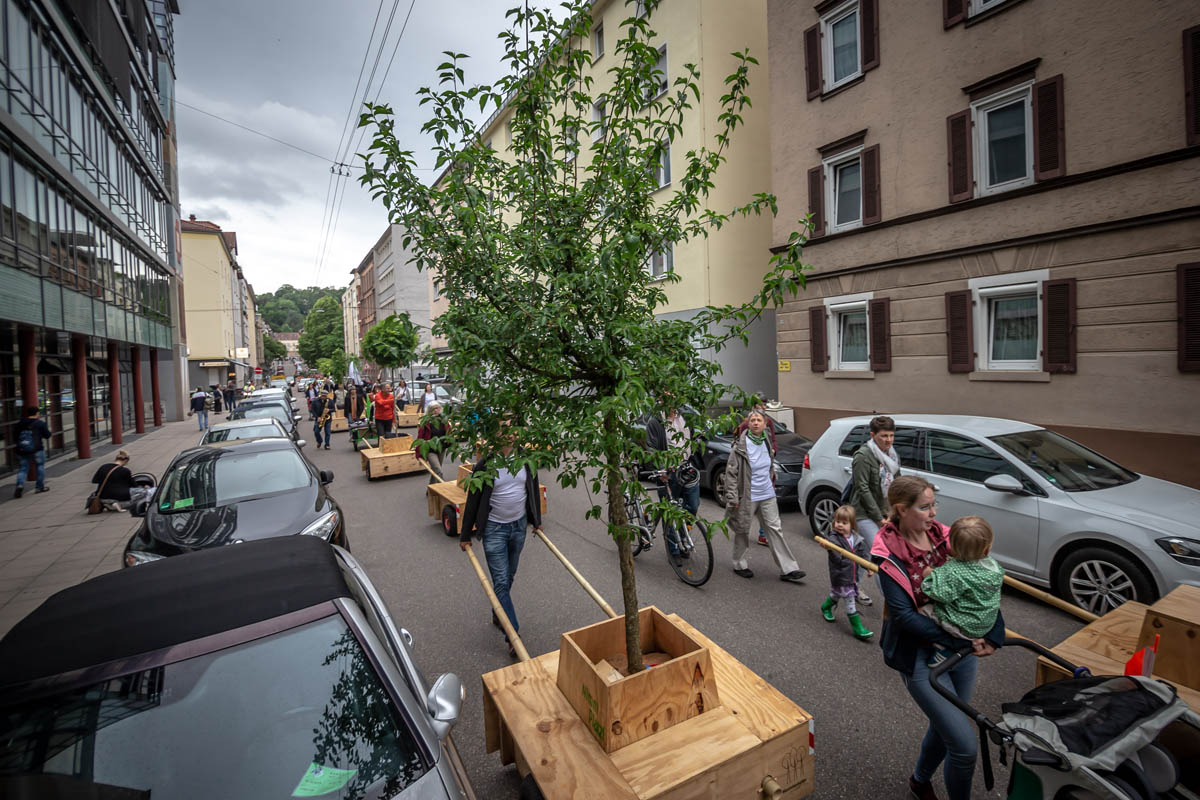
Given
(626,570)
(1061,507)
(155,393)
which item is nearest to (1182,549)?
(1061,507)

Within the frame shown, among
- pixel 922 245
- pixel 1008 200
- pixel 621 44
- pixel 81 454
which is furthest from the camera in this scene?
pixel 81 454

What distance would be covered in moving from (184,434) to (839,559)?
2628cm

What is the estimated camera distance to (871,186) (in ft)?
41.3

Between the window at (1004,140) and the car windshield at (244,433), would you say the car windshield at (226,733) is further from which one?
the window at (1004,140)

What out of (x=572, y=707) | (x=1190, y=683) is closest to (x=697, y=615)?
(x=572, y=707)

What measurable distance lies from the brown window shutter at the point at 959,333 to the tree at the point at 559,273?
964cm

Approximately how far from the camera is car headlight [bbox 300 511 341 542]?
18.4 ft

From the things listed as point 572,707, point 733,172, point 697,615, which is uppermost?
point 733,172

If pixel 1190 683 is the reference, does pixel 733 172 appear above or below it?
above

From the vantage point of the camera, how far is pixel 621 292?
2834 millimetres

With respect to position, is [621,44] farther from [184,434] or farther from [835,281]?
[184,434]

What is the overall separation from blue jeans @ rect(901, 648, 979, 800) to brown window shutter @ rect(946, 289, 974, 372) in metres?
9.88

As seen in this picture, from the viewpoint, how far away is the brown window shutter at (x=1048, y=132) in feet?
31.3

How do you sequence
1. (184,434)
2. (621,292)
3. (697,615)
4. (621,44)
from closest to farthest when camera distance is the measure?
(621,292) → (621,44) → (697,615) → (184,434)
